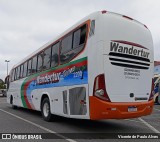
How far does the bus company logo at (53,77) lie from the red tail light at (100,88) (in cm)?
141

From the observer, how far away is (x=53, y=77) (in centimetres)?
999

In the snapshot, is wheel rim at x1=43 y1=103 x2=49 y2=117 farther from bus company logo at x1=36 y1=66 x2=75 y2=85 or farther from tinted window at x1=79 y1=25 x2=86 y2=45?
tinted window at x1=79 y1=25 x2=86 y2=45

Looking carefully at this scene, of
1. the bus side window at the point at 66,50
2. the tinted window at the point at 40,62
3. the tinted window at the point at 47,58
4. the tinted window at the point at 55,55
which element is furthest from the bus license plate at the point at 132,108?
the tinted window at the point at 40,62

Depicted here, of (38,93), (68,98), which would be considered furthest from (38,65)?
(68,98)

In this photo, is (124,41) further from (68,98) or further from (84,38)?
(68,98)

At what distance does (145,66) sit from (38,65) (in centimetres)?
562

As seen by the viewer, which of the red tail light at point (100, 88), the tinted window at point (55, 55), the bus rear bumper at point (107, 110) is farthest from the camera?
the tinted window at point (55, 55)

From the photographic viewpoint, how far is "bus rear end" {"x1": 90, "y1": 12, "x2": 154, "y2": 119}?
7.14 metres

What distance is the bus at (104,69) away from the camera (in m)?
7.20

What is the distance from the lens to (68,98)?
27.9ft

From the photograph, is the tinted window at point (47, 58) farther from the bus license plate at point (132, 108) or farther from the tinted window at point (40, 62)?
the bus license plate at point (132, 108)

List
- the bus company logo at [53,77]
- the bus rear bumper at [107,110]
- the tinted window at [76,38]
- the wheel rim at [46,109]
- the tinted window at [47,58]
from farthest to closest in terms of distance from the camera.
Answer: the tinted window at [47,58] < the wheel rim at [46,109] < the bus company logo at [53,77] < the tinted window at [76,38] < the bus rear bumper at [107,110]

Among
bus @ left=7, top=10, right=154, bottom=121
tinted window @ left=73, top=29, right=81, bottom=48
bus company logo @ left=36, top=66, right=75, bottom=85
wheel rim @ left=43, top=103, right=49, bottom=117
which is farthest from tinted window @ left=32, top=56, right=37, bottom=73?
tinted window @ left=73, top=29, right=81, bottom=48

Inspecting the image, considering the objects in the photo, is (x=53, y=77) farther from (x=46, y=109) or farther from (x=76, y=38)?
(x=76, y=38)
